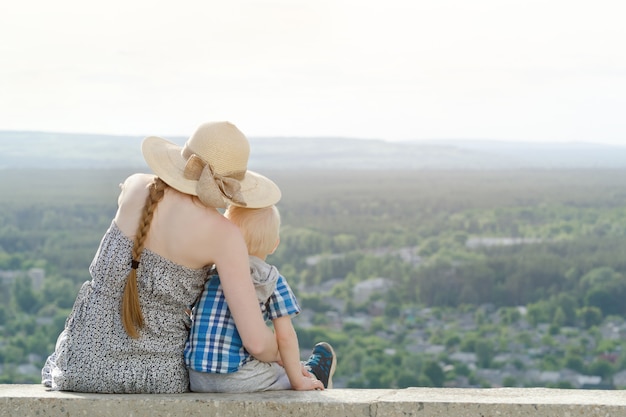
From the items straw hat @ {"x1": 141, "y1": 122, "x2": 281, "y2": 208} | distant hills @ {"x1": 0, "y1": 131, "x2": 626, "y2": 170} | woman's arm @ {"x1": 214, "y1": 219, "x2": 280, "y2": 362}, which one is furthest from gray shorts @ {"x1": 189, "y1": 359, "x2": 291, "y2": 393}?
distant hills @ {"x1": 0, "y1": 131, "x2": 626, "y2": 170}

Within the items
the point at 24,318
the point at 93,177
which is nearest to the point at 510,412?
the point at 24,318

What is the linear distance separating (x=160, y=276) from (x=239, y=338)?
354 millimetres

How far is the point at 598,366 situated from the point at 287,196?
48.1 metres

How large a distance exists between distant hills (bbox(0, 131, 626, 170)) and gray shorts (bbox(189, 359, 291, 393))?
7764 cm

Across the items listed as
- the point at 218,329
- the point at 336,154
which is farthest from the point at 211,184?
the point at 336,154

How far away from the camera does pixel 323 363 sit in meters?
3.78

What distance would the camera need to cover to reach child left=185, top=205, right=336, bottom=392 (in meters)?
3.36

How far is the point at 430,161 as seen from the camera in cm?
14212

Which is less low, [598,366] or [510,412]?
[510,412]

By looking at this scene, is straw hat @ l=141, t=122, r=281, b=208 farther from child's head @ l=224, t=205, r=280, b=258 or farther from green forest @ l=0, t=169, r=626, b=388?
green forest @ l=0, t=169, r=626, b=388

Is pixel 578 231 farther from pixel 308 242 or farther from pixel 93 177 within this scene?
pixel 93 177

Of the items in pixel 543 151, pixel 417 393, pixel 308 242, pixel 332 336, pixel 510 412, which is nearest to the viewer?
pixel 510 412

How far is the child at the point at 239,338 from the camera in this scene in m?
3.36

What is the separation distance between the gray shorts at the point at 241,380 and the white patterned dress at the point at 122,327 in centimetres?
→ 6
